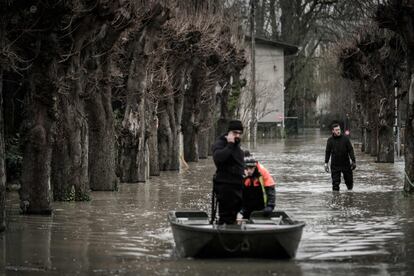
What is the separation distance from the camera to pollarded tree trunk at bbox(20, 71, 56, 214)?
19484 millimetres

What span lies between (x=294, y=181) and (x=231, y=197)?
16.8 meters

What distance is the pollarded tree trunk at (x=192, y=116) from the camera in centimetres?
4176

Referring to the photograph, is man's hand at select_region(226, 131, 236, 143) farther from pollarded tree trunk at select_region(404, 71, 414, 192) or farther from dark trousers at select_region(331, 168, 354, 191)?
dark trousers at select_region(331, 168, 354, 191)

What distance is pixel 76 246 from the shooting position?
15195mm

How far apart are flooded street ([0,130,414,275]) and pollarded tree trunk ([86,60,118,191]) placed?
24.1 inches

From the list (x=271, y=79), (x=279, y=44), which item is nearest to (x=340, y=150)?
(x=279, y=44)

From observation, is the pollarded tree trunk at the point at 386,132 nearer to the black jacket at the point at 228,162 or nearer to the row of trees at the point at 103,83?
the row of trees at the point at 103,83

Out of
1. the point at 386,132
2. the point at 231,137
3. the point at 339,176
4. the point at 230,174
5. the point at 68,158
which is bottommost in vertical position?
the point at 339,176

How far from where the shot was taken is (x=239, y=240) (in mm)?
12898

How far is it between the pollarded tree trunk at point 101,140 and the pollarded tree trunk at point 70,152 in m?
3.27

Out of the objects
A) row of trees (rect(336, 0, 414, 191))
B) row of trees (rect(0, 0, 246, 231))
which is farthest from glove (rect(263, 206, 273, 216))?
row of trees (rect(336, 0, 414, 191))

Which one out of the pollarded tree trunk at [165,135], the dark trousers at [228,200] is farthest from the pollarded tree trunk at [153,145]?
Result: the dark trousers at [228,200]

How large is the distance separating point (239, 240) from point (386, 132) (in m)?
29.5

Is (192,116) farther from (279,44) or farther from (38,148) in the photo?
(279,44)
